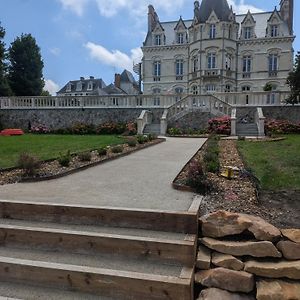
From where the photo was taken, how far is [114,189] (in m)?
5.18

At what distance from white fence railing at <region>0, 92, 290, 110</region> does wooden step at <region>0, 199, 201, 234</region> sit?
18.5m

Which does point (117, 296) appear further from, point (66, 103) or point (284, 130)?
point (66, 103)

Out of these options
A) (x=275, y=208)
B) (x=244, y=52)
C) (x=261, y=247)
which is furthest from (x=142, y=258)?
A: (x=244, y=52)

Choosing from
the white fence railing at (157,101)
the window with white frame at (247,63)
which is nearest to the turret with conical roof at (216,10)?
the window with white frame at (247,63)

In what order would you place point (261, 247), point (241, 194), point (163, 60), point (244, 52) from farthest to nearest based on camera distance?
point (163, 60) < point (244, 52) < point (241, 194) < point (261, 247)

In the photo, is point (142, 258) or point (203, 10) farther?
point (203, 10)

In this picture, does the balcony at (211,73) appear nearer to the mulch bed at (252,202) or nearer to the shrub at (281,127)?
the shrub at (281,127)

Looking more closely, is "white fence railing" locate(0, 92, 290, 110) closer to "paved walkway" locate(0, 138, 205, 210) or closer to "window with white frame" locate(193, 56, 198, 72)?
"paved walkway" locate(0, 138, 205, 210)

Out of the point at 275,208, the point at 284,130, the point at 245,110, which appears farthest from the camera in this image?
the point at 245,110

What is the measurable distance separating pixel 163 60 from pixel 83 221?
131 feet

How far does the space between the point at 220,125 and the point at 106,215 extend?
16.6 metres

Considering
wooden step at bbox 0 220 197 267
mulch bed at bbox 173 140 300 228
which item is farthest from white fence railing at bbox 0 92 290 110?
wooden step at bbox 0 220 197 267

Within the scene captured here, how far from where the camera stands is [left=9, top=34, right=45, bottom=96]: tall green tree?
37125mm

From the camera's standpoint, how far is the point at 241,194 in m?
4.78
